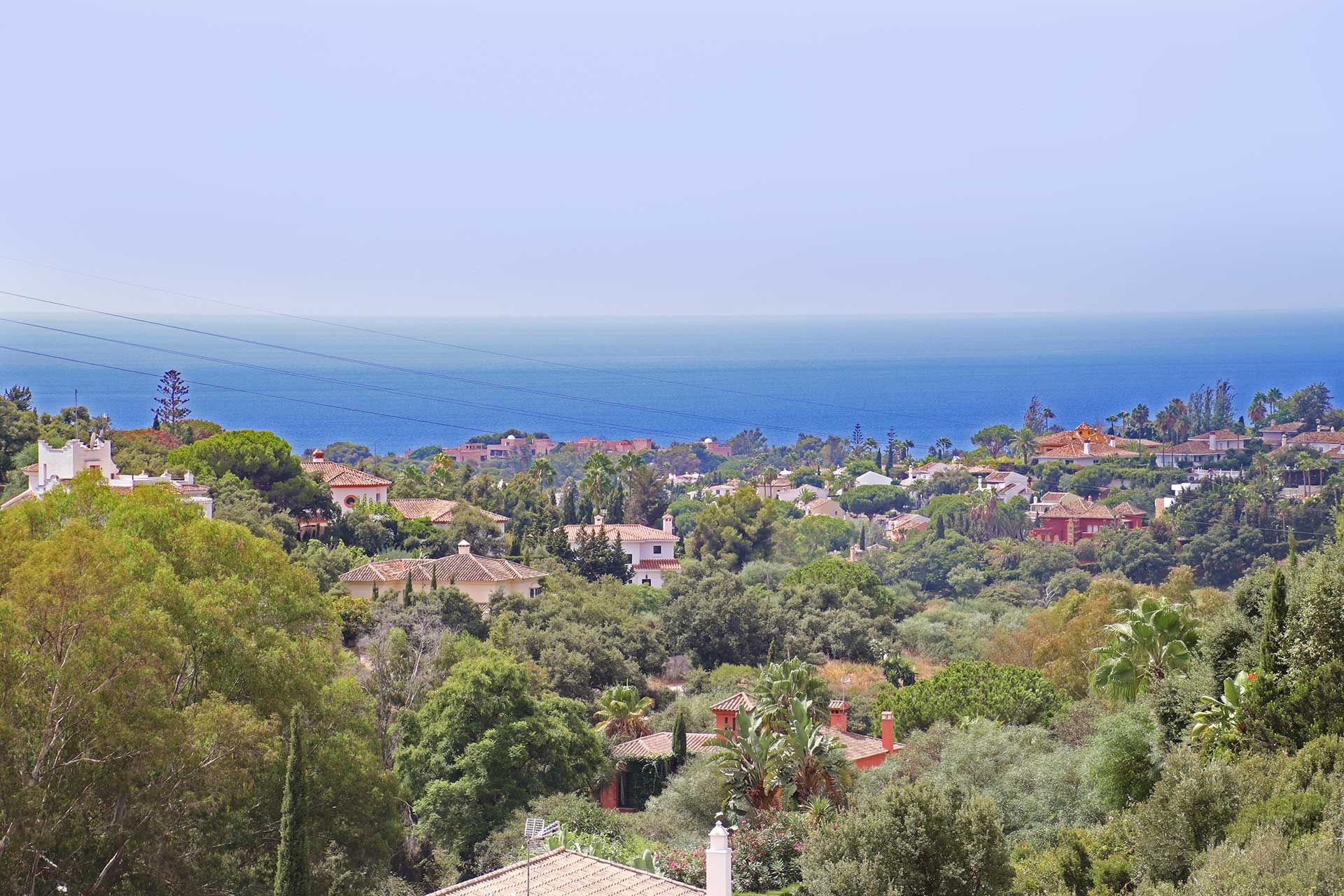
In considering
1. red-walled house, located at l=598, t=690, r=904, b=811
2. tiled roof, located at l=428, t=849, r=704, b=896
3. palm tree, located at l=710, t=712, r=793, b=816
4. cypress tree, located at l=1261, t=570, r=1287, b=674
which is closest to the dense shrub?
red-walled house, located at l=598, t=690, r=904, b=811

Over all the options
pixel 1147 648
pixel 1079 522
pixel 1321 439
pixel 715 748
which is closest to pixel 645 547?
pixel 715 748

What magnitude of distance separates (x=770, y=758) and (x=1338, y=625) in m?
8.11

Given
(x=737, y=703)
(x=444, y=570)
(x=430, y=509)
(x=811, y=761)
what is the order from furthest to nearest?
(x=430, y=509)
(x=444, y=570)
(x=737, y=703)
(x=811, y=761)

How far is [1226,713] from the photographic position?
1964 cm

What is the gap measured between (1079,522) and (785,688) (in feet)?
201

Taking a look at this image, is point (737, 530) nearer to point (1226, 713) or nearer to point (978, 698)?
point (978, 698)

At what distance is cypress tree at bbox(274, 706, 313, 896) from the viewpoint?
18.5m

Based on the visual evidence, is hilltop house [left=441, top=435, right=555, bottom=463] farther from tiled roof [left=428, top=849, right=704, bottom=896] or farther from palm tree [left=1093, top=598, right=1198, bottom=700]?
tiled roof [left=428, top=849, right=704, bottom=896]

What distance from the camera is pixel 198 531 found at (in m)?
22.1

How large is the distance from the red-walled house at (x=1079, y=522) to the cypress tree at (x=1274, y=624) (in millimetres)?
62062

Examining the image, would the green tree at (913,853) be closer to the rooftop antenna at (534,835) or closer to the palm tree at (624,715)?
the rooftop antenna at (534,835)

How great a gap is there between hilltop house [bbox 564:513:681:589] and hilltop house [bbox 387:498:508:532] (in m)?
4.85

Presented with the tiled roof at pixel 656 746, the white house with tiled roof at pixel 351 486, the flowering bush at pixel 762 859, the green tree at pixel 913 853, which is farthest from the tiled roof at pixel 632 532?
the green tree at pixel 913 853

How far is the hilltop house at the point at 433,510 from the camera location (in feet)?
169
